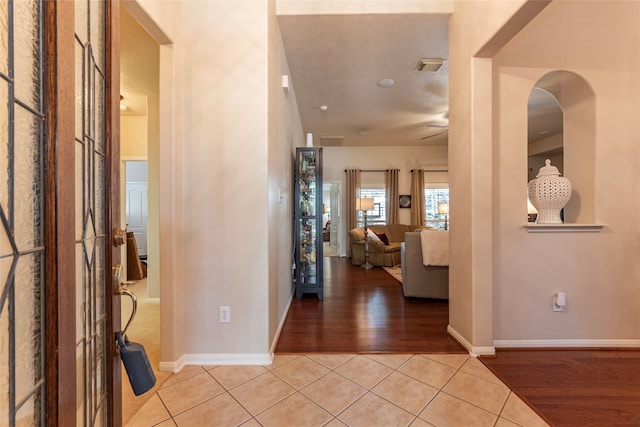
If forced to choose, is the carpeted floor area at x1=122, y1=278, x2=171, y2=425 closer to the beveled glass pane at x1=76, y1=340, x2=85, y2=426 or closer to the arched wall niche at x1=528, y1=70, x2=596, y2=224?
the beveled glass pane at x1=76, y1=340, x2=85, y2=426

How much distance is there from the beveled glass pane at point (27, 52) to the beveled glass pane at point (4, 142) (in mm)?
23

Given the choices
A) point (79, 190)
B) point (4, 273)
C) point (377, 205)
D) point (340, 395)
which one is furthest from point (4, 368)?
point (377, 205)

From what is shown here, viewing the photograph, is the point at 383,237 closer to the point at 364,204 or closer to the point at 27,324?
the point at 364,204

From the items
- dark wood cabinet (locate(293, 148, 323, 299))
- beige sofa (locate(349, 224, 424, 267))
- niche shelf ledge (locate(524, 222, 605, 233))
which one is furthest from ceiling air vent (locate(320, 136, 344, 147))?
niche shelf ledge (locate(524, 222, 605, 233))

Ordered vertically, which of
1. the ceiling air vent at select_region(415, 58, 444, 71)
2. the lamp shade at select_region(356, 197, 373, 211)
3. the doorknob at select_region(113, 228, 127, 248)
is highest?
the ceiling air vent at select_region(415, 58, 444, 71)

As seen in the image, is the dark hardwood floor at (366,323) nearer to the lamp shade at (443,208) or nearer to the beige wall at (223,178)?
the beige wall at (223,178)

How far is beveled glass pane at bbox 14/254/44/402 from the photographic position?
0.54 metres

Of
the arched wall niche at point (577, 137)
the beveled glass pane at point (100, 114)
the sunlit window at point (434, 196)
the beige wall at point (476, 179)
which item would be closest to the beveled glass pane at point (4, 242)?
the beveled glass pane at point (100, 114)

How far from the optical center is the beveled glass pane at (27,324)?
1.77ft

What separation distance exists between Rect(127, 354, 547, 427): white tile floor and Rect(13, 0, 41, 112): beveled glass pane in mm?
1647

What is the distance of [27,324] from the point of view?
0.55 meters

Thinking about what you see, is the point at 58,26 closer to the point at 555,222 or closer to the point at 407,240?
the point at 555,222

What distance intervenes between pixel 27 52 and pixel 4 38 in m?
0.03

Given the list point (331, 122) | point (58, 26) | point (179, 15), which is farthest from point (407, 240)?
point (58, 26)
